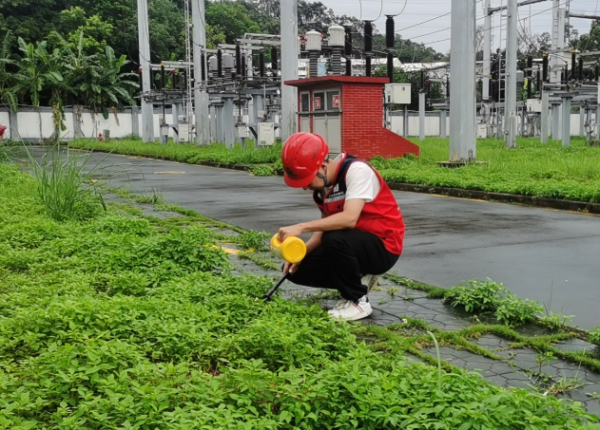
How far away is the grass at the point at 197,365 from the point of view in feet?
9.86

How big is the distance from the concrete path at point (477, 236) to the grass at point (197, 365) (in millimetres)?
1917

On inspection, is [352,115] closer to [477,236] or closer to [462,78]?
[462,78]

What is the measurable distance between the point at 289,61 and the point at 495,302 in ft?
54.9

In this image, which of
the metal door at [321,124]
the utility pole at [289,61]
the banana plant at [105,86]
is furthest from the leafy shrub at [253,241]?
the banana plant at [105,86]

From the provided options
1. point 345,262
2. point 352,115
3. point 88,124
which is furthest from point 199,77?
point 345,262

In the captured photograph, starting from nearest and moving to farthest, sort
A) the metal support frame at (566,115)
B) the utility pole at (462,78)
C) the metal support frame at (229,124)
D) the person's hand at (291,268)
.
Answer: the person's hand at (291,268)
the utility pole at (462,78)
the metal support frame at (566,115)
the metal support frame at (229,124)

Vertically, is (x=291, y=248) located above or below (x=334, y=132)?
below

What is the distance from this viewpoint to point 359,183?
4957 mm

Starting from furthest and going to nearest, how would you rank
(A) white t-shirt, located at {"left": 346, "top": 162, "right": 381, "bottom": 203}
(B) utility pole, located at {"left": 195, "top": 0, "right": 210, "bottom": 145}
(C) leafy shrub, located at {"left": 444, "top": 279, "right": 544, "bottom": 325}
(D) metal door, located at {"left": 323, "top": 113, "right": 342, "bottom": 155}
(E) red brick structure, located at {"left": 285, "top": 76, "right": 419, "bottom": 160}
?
(B) utility pole, located at {"left": 195, "top": 0, "right": 210, "bottom": 145}
(D) metal door, located at {"left": 323, "top": 113, "right": 342, "bottom": 155}
(E) red brick structure, located at {"left": 285, "top": 76, "right": 419, "bottom": 160}
(C) leafy shrub, located at {"left": 444, "top": 279, "right": 544, "bottom": 325}
(A) white t-shirt, located at {"left": 346, "top": 162, "right": 381, "bottom": 203}

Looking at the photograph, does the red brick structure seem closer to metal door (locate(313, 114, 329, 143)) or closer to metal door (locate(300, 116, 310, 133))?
metal door (locate(313, 114, 329, 143))

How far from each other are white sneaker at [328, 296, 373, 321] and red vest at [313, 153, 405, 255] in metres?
0.44

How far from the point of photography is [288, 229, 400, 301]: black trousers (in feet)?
16.5

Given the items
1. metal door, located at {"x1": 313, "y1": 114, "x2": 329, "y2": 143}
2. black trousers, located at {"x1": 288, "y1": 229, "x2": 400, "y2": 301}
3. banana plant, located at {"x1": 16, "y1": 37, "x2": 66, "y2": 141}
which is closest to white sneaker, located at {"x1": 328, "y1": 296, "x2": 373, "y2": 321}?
black trousers, located at {"x1": 288, "y1": 229, "x2": 400, "y2": 301}

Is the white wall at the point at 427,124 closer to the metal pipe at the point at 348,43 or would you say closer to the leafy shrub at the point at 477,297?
the metal pipe at the point at 348,43
